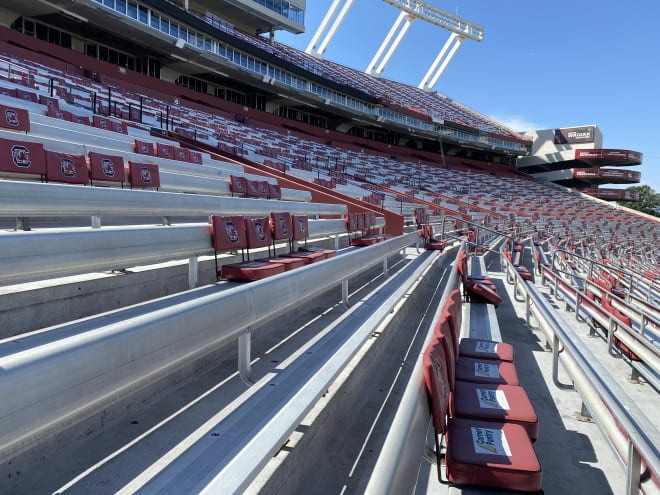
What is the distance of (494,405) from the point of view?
2.20 metres

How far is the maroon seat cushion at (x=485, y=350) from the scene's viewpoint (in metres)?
2.91

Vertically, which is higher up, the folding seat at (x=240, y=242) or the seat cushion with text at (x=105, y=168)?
the seat cushion with text at (x=105, y=168)

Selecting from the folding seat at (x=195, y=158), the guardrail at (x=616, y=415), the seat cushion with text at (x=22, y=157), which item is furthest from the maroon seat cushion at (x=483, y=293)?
the folding seat at (x=195, y=158)

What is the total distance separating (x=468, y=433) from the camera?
1.93 meters

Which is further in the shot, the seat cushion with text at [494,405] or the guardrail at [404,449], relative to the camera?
the seat cushion with text at [494,405]

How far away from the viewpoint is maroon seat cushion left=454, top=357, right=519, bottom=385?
252cm

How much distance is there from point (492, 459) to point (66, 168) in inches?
185

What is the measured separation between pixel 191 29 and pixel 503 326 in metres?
25.6

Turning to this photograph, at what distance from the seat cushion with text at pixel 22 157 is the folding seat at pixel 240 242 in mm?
2036

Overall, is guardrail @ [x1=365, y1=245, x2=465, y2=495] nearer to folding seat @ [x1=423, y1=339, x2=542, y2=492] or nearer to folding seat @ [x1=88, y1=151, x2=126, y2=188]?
folding seat @ [x1=423, y1=339, x2=542, y2=492]

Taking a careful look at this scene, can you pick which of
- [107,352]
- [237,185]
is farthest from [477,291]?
[107,352]

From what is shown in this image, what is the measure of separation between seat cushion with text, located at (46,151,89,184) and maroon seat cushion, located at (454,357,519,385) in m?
4.18

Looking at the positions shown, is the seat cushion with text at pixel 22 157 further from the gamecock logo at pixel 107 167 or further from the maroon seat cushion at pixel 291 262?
the maroon seat cushion at pixel 291 262

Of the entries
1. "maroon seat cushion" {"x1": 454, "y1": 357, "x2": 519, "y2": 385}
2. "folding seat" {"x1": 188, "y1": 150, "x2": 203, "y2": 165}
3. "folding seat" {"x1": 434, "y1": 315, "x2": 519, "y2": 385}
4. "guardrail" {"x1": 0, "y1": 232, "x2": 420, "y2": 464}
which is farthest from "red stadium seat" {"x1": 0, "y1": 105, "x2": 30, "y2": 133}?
"maroon seat cushion" {"x1": 454, "y1": 357, "x2": 519, "y2": 385}
